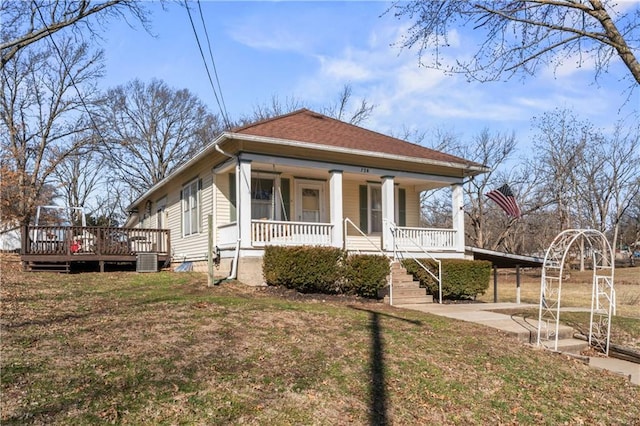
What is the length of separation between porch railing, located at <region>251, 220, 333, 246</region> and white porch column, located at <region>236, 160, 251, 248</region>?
22cm

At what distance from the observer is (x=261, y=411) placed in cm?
452

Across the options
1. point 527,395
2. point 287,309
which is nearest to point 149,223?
point 287,309

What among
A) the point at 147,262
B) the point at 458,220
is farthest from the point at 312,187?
the point at 147,262

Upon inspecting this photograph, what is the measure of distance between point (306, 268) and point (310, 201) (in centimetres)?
480

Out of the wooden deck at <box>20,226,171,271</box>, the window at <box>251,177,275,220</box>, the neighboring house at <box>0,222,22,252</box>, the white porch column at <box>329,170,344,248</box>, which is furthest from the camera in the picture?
the neighboring house at <box>0,222,22,252</box>

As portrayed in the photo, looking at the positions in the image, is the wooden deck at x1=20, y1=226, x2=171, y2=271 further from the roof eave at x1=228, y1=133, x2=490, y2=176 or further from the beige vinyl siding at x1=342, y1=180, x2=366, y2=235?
the beige vinyl siding at x1=342, y1=180, x2=366, y2=235

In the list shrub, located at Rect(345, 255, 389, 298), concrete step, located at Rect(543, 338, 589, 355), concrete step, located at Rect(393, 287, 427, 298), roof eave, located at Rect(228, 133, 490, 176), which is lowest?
concrete step, located at Rect(543, 338, 589, 355)

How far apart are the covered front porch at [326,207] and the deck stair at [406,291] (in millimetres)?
1174

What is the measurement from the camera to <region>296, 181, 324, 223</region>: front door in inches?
621

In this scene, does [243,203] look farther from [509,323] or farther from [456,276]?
[509,323]

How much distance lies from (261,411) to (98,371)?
67.0 inches

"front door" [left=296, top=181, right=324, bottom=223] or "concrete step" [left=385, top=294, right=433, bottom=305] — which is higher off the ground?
"front door" [left=296, top=181, right=324, bottom=223]

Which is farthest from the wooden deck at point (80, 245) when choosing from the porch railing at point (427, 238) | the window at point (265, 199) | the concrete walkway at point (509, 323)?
the concrete walkway at point (509, 323)

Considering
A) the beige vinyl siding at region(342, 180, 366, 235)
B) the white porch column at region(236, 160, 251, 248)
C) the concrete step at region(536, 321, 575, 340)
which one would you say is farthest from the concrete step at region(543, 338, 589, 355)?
the beige vinyl siding at region(342, 180, 366, 235)
